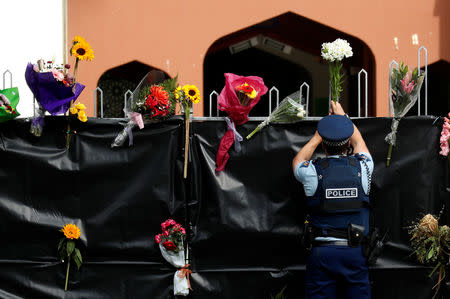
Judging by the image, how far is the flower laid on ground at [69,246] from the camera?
4.20m

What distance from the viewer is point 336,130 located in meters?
3.72

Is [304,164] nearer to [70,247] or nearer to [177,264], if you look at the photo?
[177,264]

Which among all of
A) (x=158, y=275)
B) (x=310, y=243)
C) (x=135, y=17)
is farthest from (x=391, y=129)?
(x=135, y=17)

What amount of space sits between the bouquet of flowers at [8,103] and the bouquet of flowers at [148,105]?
0.81m

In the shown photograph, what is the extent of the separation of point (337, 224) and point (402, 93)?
51.1 inches

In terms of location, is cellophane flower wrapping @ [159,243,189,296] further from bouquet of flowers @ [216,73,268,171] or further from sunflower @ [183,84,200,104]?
sunflower @ [183,84,200,104]

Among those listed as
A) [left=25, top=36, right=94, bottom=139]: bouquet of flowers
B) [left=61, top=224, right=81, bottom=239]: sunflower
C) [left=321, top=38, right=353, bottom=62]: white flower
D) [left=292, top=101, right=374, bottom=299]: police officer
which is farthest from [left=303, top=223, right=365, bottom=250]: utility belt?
[left=25, top=36, right=94, bottom=139]: bouquet of flowers

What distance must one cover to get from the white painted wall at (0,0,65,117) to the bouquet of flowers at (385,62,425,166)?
4.77m

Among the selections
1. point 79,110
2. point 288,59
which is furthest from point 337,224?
point 288,59

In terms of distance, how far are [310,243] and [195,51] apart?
15.6 ft

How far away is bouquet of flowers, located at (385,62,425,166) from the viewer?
4277 mm

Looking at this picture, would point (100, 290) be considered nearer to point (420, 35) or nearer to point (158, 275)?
point (158, 275)

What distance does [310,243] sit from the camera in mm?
3781

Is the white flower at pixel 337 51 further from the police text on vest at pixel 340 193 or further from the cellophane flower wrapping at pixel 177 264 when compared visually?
the cellophane flower wrapping at pixel 177 264
